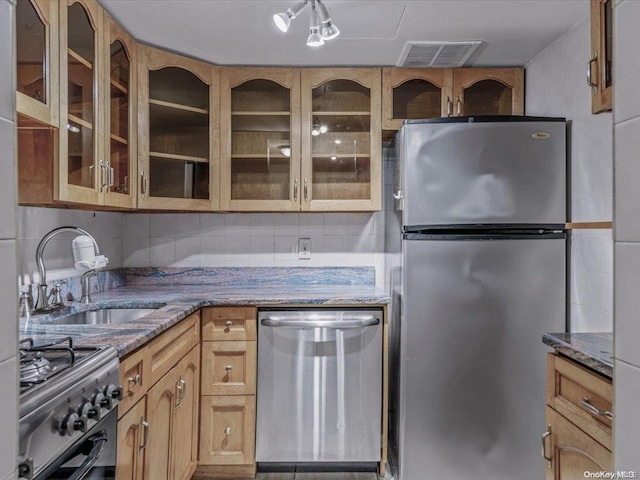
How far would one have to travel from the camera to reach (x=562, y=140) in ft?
6.58

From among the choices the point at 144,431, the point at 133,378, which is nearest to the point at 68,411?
the point at 133,378

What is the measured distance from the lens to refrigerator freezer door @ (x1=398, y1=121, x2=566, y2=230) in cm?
201

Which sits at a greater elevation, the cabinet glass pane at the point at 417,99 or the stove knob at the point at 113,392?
the cabinet glass pane at the point at 417,99

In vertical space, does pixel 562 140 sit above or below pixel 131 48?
below

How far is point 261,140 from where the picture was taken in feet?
7.98

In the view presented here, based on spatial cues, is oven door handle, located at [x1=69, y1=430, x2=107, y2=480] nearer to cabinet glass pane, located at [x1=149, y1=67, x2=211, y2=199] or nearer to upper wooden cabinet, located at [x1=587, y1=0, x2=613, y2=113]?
cabinet glass pane, located at [x1=149, y1=67, x2=211, y2=199]

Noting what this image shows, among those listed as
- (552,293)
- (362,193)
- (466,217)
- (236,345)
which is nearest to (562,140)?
(466,217)

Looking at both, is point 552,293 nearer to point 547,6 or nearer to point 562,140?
point 562,140

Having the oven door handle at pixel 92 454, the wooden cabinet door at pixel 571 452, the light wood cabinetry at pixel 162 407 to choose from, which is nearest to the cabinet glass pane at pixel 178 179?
the light wood cabinetry at pixel 162 407

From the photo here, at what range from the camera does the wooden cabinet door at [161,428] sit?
148 cm

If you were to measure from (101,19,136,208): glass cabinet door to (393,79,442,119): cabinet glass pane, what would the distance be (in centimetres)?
140

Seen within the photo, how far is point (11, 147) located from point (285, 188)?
1.94 metres

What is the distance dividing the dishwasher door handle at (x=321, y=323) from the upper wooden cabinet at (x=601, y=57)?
4.24 feet

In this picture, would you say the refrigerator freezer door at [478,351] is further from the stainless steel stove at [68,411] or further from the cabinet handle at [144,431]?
the stainless steel stove at [68,411]
